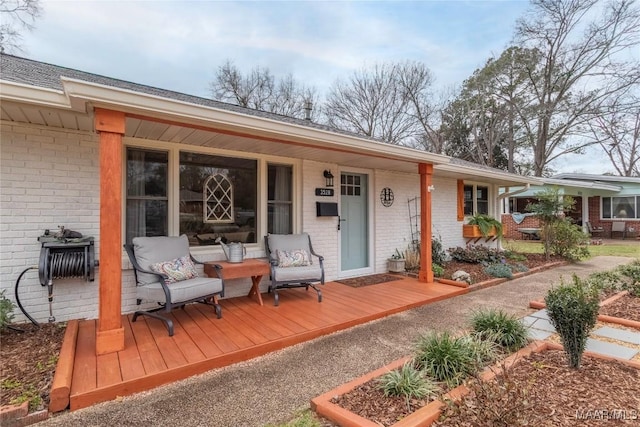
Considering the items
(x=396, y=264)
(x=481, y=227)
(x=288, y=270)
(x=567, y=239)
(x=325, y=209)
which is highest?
(x=325, y=209)

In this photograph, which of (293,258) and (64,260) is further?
(293,258)

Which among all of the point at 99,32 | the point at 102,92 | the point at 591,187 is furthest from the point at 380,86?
the point at 102,92

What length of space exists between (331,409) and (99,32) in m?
8.84

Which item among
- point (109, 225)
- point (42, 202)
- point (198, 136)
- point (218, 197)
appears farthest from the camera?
point (218, 197)

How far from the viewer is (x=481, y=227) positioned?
8359 millimetres

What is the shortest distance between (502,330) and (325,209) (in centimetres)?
327

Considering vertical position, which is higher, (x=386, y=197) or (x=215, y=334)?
(x=386, y=197)

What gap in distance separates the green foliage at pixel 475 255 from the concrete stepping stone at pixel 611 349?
4.42 m

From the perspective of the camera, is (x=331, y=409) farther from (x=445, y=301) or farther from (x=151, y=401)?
(x=445, y=301)

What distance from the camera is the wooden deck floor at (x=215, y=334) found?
2.48m

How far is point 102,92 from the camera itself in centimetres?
263

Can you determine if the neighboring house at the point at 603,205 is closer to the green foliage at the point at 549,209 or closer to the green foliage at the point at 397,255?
the green foliage at the point at 549,209

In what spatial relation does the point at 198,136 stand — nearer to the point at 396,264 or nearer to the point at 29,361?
the point at 29,361

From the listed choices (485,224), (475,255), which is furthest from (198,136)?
(485,224)
